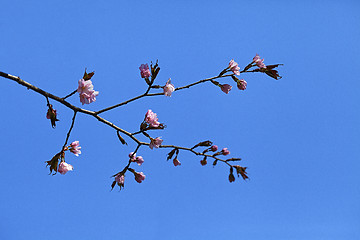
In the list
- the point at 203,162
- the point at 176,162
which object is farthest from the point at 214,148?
the point at 176,162

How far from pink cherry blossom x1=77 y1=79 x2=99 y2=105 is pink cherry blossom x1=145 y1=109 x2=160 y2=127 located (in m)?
0.52

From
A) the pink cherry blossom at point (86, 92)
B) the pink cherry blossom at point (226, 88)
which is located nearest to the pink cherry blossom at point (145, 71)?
the pink cherry blossom at point (86, 92)

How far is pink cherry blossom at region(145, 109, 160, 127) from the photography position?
2.90 meters

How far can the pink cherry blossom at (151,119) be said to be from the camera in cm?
290

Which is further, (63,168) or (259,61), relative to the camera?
(259,61)

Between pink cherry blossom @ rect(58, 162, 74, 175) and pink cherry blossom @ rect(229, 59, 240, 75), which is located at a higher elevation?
pink cherry blossom @ rect(229, 59, 240, 75)

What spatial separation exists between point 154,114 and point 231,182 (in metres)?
1.14

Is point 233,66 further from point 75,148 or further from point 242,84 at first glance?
point 75,148

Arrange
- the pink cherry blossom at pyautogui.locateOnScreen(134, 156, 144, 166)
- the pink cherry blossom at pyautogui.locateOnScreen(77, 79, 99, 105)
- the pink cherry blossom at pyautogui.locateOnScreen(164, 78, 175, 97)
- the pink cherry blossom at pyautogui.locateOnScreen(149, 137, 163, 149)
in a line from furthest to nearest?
the pink cherry blossom at pyautogui.locateOnScreen(134, 156, 144, 166) < the pink cherry blossom at pyautogui.locateOnScreen(149, 137, 163, 149) < the pink cherry blossom at pyautogui.locateOnScreen(164, 78, 175, 97) < the pink cherry blossom at pyautogui.locateOnScreen(77, 79, 99, 105)

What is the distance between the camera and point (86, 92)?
2727 millimetres

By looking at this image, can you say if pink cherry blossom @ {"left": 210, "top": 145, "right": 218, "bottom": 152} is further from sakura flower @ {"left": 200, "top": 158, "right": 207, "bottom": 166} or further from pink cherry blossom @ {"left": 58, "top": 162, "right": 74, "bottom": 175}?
pink cherry blossom @ {"left": 58, "top": 162, "right": 74, "bottom": 175}

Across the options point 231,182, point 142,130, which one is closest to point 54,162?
point 142,130

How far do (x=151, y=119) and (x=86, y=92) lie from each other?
2.12 feet

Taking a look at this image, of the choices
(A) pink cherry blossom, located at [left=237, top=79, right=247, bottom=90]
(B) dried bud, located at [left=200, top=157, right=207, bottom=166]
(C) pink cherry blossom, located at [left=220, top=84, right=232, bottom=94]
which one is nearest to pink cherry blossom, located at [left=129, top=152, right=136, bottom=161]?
(B) dried bud, located at [left=200, top=157, right=207, bottom=166]
